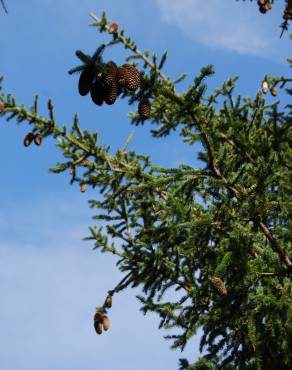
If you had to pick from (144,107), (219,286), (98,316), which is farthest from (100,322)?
(144,107)

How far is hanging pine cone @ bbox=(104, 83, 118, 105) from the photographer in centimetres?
440

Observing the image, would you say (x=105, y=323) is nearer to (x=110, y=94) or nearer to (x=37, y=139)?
(x=37, y=139)

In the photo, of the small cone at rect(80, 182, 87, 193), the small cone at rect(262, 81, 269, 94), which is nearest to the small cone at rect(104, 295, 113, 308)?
the small cone at rect(80, 182, 87, 193)

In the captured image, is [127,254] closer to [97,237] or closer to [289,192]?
[97,237]

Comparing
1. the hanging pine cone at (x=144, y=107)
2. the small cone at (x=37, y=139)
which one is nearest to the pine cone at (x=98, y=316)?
the small cone at (x=37, y=139)

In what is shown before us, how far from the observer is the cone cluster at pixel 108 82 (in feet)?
14.1

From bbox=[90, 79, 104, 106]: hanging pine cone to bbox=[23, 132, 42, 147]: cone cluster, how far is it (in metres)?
2.83

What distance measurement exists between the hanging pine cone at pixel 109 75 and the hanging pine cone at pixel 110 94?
0.03 meters

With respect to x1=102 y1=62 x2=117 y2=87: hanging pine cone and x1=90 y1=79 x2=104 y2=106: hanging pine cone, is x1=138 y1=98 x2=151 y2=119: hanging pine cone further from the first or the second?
x1=90 y1=79 x2=104 y2=106: hanging pine cone

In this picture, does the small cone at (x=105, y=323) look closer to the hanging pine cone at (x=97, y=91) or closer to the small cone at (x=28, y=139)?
the small cone at (x=28, y=139)

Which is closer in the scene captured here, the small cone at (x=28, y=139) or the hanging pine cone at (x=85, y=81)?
the hanging pine cone at (x=85, y=81)

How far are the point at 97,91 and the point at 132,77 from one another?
1.23ft

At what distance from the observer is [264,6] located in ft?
17.5

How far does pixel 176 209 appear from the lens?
5.74 m
